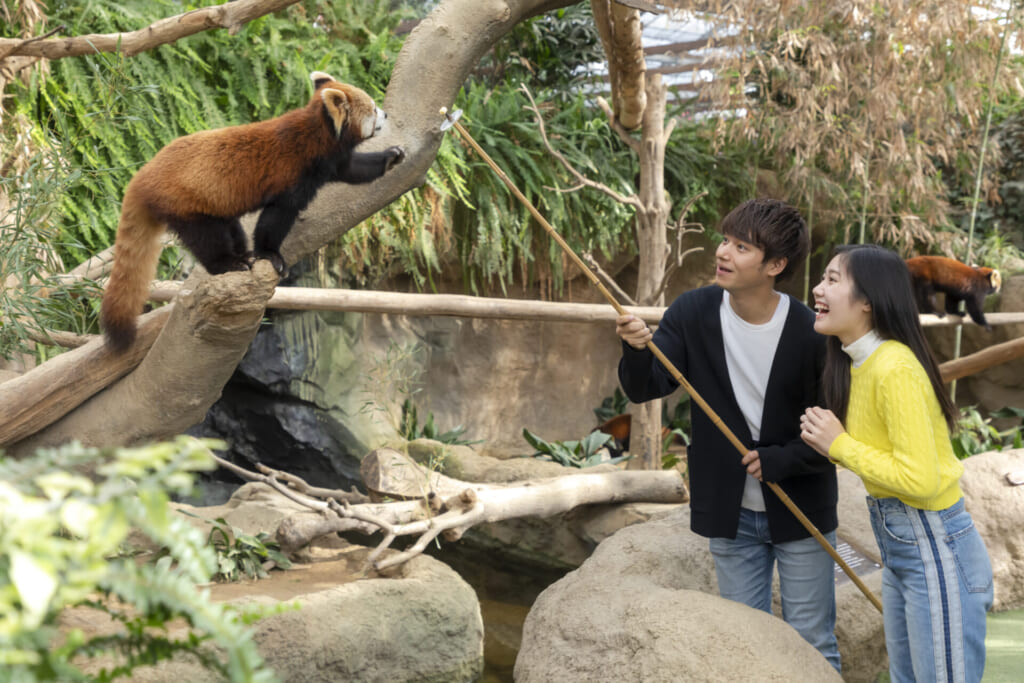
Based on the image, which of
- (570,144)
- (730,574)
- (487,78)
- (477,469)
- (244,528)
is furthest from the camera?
(487,78)

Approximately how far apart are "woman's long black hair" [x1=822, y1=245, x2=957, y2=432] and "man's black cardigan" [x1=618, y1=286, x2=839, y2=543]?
22 centimetres

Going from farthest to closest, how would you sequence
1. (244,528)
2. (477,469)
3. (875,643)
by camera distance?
(477,469) → (244,528) → (875,643)

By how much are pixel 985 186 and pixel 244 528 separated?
6.37 metres

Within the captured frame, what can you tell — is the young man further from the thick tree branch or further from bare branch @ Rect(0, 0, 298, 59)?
bare branch @ Rect(0, 0, 298, 59)

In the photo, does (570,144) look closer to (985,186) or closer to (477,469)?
(477,469)

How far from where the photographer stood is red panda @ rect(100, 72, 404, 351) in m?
1.76

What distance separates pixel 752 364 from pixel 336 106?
1.21 m

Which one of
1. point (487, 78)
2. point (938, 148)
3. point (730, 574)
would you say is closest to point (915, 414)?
point (730, 574)

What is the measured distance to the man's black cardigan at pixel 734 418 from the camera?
197 centimetres

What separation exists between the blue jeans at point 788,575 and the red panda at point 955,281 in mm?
3618

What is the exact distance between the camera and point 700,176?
20.6 feet

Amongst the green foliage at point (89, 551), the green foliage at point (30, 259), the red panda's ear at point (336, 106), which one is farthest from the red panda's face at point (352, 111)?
the green foliage at point (89, 551)

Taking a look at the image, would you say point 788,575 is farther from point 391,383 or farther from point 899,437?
point 391,383

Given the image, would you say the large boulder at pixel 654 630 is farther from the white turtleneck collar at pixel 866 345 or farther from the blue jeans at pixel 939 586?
the white turtleneck collar at pixel 866 345
